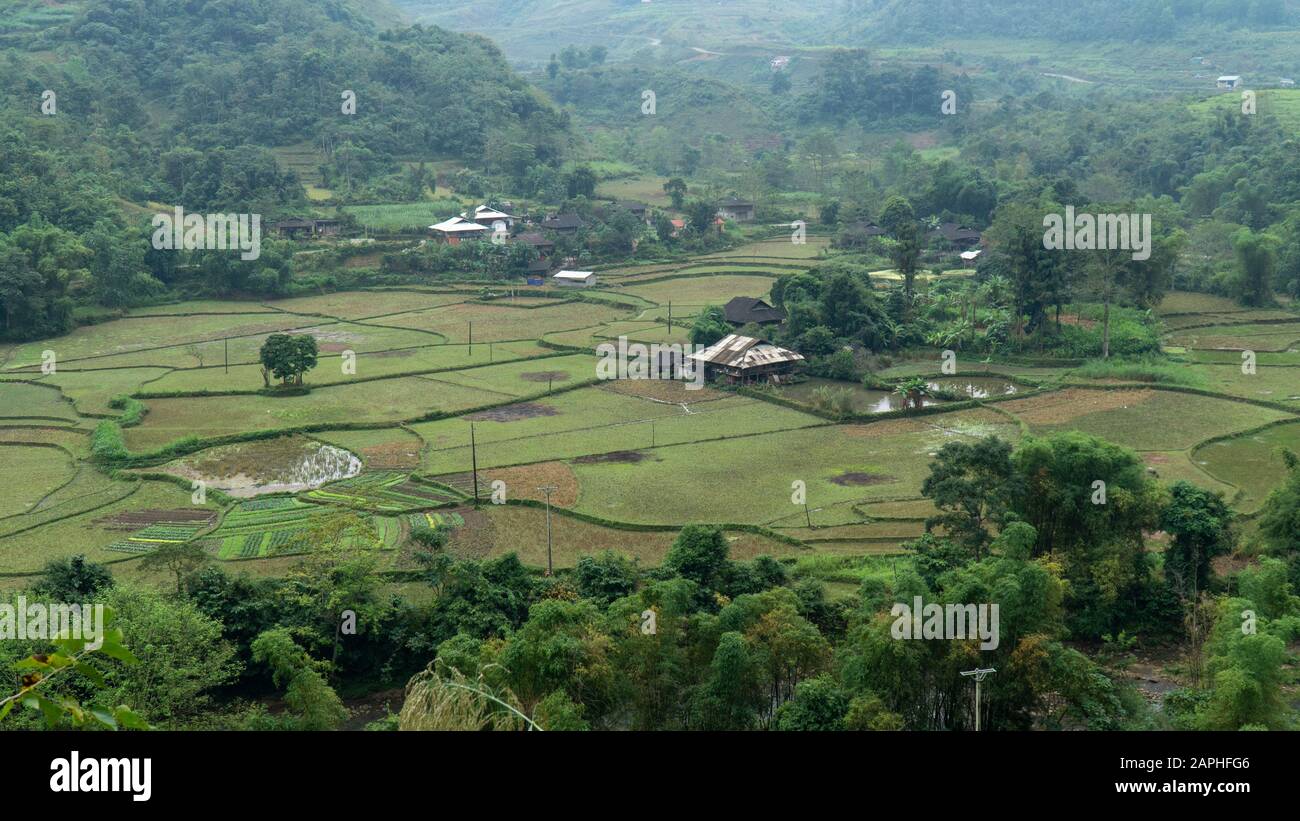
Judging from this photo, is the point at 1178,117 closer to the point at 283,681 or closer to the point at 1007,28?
the point at 1007,28

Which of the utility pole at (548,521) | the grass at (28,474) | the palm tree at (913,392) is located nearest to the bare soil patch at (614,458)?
the utility pole at (548,521)

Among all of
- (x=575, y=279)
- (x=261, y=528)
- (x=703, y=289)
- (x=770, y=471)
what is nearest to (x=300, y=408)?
(x=261, y=528)

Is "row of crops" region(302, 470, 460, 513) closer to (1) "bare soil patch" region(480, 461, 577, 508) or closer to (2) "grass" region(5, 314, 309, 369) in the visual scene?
(1) "bare soil patch" region(480, 461, 577, 508)

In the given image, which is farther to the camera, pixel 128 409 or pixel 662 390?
pixel 662 390

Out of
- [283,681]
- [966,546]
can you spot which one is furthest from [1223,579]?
[283,681]

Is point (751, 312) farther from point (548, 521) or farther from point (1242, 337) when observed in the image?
point (548, 521)

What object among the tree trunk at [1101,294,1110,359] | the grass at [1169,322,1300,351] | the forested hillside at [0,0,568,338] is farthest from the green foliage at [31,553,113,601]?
the grass at [1169,322,1300,351]

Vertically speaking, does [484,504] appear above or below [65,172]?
below
